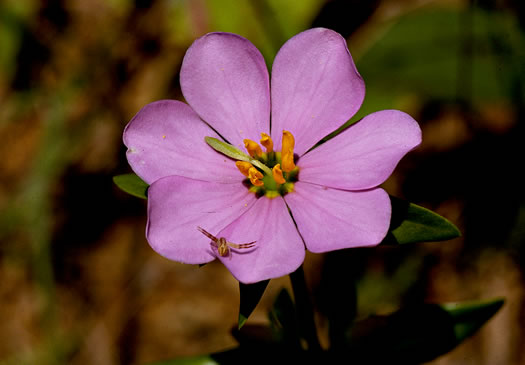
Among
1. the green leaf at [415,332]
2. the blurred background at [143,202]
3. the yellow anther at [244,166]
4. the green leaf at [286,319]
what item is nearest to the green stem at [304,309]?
the green leaf at [286,319]

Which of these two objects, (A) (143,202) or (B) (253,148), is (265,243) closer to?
(B) (253,148)

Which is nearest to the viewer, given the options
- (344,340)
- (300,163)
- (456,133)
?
(300,163)

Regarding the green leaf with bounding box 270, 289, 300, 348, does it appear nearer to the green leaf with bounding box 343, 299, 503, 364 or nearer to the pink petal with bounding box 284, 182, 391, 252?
the green leaf with bounding box 343, 299, 503, 364

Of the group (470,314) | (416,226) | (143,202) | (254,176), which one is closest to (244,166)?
(254,176)

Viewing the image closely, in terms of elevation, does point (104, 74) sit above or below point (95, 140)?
above

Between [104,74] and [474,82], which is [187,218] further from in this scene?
[104,74]

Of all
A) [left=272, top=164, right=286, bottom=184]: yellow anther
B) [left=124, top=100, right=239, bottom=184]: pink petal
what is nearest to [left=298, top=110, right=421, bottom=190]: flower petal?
[left=272, top=164, right=286, bottom=184]: yellow anther

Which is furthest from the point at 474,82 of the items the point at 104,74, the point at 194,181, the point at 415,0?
the point at 104,74
